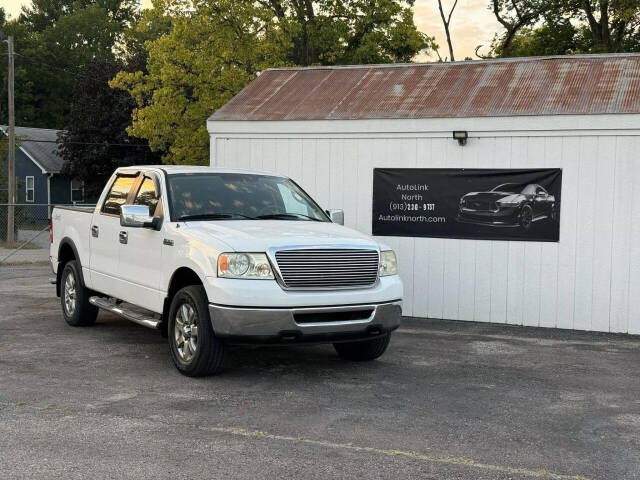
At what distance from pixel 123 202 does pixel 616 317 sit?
6.60 metres

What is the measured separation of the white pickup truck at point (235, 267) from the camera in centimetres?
746

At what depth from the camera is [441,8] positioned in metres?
40.7

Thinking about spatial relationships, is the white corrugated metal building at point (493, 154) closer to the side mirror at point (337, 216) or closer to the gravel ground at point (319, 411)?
the gravel ground at point (319, 411)

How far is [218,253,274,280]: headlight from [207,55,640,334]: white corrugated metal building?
5412 millimetres

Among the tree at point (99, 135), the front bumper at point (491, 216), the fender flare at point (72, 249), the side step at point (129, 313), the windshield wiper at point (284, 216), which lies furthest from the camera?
the tree at point (99, 135)

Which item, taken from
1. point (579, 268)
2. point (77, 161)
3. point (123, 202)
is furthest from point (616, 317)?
point (77, 161)


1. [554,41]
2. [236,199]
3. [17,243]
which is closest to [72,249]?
[236,199]

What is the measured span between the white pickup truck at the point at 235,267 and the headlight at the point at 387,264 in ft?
0.04

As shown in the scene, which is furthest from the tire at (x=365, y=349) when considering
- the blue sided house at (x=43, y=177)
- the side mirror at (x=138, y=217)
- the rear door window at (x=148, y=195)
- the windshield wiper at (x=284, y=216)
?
the blue sided house at (x=43, y=177)

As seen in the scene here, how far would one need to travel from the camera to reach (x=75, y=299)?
1066cm

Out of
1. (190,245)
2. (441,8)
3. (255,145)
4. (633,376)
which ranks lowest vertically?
(633,376)

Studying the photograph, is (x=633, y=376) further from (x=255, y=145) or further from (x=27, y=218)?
(x=27, y=218)

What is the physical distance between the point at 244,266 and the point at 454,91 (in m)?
6.77

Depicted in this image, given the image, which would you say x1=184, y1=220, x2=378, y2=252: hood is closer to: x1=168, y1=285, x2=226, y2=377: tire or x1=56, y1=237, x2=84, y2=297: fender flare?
x1=168, y1=285, x2=226, y2=377: tire
